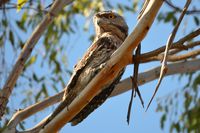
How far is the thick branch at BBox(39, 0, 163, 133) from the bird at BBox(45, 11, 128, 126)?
32 centimetres

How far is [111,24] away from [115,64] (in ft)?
4.43

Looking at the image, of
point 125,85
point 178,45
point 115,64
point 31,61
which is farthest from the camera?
point 31,61

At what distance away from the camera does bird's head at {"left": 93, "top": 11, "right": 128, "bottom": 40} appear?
154 inches

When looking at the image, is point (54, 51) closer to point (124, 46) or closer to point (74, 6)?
point (74, 6)

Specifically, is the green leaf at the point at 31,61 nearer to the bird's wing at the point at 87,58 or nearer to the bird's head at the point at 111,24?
the bird's head at the point at 111,24

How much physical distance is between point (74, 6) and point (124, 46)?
4064 millimetres

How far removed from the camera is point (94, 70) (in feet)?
11.2

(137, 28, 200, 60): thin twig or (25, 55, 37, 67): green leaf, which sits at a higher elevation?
(25, 55, 37, 67): green leaf

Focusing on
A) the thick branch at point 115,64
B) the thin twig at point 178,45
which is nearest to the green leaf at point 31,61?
the thick branch at point 115,64

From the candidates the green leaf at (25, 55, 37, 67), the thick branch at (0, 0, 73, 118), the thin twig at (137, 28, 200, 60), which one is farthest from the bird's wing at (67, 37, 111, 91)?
the green leaf at (25, 55, 37, 67)

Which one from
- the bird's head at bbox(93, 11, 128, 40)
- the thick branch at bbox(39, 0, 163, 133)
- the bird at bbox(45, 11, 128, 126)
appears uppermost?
the bird's head at bbox(93, 11, 128, 40)

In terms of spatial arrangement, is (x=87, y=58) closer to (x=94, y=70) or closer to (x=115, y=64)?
(x=94, y=70)

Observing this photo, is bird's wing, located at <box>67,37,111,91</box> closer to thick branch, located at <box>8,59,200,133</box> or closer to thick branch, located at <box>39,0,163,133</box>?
thick branch, located at <box>8,59,200,133</box>

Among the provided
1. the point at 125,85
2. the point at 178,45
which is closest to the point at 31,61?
the point at 125,85
